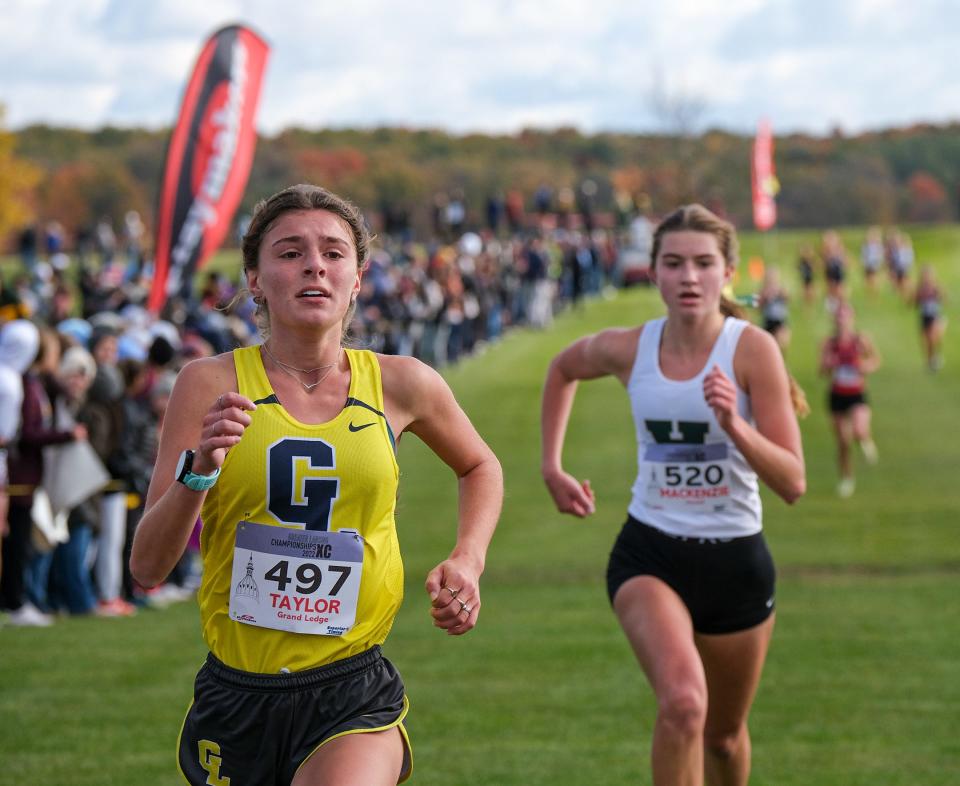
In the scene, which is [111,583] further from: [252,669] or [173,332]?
[252,669]

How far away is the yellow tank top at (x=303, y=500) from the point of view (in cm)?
395

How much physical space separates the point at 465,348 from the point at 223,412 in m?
34.3

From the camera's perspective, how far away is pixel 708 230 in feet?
20.3

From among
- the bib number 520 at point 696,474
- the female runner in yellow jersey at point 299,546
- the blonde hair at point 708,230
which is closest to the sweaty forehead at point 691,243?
the blonde hair at point 708,230

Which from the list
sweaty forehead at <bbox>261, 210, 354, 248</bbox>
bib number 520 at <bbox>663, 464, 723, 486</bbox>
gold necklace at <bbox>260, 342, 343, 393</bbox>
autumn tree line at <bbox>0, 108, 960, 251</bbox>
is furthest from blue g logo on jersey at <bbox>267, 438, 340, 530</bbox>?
autumn tree line at <bbox>0, 108, 960, 251</bbox>

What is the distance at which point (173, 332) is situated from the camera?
48.5 feet

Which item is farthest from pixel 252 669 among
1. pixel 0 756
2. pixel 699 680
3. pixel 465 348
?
pixel 465 348

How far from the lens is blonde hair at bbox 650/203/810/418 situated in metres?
6.19

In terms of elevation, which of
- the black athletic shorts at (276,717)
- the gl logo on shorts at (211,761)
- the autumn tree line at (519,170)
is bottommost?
the gl logo on shorts at (211,761)

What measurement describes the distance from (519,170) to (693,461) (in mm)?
115807

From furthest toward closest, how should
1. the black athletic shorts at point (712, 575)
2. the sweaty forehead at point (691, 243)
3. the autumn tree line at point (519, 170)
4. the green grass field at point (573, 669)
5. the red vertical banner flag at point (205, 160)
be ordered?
Answer: 1. the autumn tree line at point (519, 170)
2. the red vertical banner flag at point (205, 160)
3. the green grass field at point (573, 669)
4. the sweaty forehead at point (691, 243)
5. the black athletic shorts at point (712, 575)

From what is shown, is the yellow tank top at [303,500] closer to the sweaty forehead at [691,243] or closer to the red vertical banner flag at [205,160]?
the sweaty forehead at [691,243]

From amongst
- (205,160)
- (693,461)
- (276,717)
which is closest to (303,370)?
(276,717)

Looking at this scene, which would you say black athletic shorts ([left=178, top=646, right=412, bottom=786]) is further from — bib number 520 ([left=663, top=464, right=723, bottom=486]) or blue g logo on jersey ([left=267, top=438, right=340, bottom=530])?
bib number 520 ([left=663, top=464, right=723, bottom=486])
